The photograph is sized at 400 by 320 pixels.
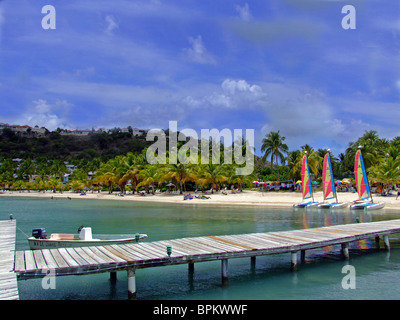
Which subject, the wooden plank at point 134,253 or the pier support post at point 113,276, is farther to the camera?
the pier support post at point 113,276

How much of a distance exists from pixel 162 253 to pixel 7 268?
5.07 meters

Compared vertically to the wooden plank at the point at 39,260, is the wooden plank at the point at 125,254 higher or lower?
lower

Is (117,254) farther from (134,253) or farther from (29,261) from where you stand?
(29,261)

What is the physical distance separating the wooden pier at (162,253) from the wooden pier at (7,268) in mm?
276

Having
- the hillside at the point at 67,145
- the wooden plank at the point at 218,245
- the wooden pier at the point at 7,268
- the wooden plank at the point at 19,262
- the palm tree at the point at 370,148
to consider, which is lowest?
the wooden pier at the point at 7,268

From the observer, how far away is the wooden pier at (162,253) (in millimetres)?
11391

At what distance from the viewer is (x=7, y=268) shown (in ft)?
38.2

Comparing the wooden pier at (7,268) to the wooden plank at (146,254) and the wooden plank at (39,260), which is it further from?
the wooden plank at (146,254)

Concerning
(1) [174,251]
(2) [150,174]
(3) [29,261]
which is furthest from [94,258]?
(2) [150,174]

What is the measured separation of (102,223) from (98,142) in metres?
151

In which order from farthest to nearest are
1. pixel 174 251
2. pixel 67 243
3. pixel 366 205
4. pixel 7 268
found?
pixel 366 205 → pixel 67 243 → pixel 174 251 → pixel 7 268

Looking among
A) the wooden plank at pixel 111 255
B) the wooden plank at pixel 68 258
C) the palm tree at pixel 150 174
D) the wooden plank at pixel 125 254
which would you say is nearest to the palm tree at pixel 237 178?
the palm tree at pixel 150 174
